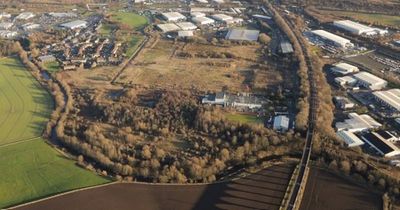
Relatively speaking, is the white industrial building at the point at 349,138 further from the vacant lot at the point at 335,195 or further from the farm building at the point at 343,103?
the farm building at the point at 343,103

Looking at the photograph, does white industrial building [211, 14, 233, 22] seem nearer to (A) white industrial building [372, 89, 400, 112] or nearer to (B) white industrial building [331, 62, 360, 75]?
(B) white industrial building [331, 62, 360, 75]

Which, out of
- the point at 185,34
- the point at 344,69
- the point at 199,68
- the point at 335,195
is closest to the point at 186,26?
the point at 185,34


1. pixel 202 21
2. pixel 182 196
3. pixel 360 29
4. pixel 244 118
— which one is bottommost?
pixel 182 196

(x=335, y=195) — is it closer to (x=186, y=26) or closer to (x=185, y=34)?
(x=185, y=34)

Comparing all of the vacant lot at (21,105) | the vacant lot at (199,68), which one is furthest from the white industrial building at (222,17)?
the vacant lot at (21,105)

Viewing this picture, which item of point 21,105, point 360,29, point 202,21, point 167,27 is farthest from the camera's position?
point 202,21
